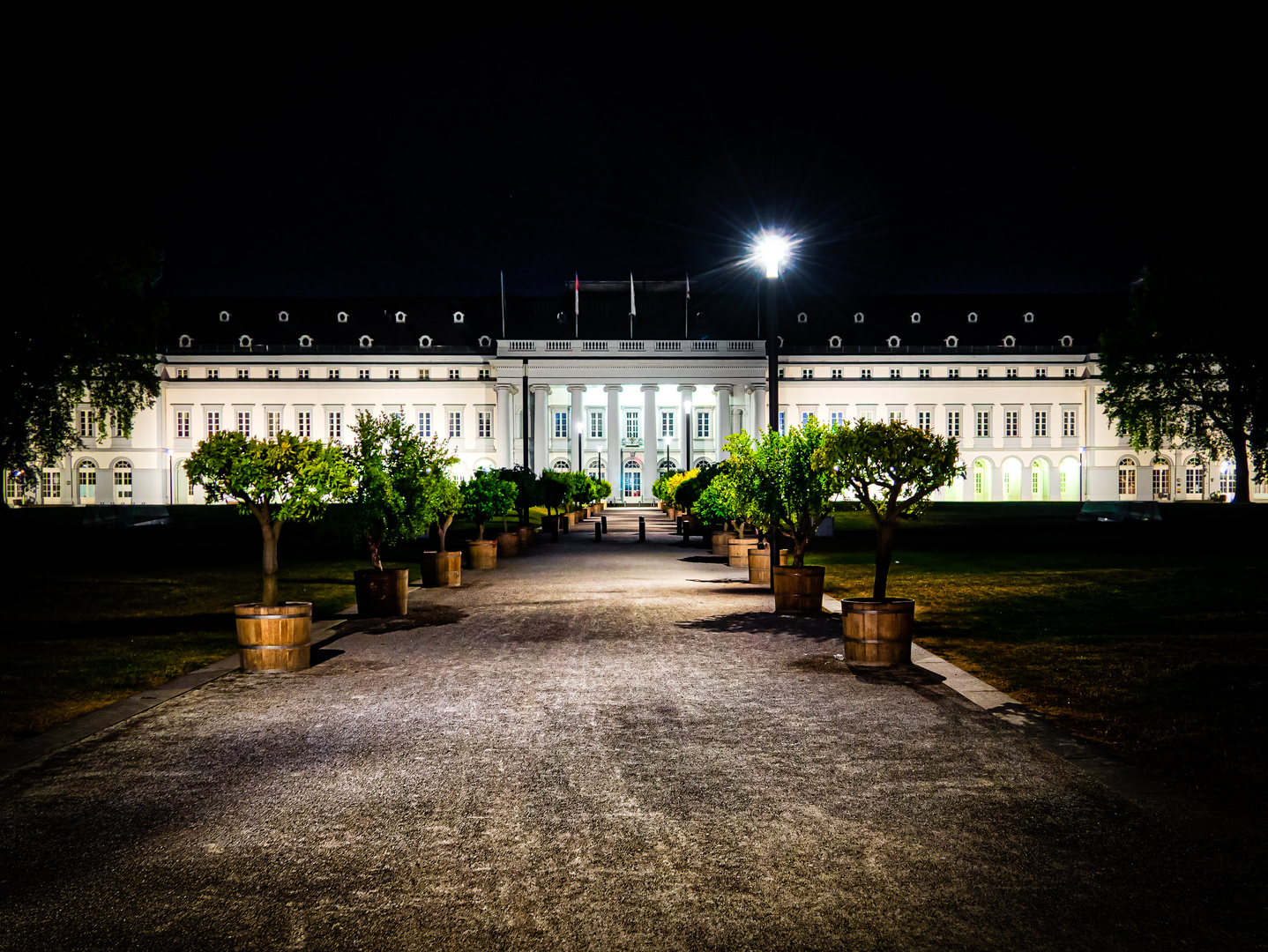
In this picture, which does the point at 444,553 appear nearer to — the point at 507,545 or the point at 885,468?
the point at 507,545

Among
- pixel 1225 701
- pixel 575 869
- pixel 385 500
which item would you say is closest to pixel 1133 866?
pixel 575 869

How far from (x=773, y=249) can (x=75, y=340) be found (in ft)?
95.4

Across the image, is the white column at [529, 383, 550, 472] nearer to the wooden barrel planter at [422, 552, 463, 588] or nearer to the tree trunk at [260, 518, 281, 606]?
the wooden barrel planter at [422, 552, 463, 588]

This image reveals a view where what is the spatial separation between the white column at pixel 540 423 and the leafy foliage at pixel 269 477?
72.3m

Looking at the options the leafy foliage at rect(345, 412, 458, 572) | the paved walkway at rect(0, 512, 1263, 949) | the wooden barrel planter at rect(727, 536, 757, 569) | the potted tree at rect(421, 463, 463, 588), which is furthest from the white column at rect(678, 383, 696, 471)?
the paved walkway at rect(0, 512, 1263, 949)

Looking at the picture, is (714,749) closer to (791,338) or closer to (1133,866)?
(1133,866)

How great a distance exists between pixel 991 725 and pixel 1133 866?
2886 mm

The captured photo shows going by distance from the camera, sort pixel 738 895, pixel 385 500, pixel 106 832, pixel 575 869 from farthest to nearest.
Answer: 1. pixel 385 500
2. pixel 106 832
3. pixel 575 869
4. pixel 738 895

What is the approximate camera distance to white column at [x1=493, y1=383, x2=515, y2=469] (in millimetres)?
84938

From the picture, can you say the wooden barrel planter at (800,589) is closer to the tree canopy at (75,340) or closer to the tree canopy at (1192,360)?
the tree canopy at (75,340)

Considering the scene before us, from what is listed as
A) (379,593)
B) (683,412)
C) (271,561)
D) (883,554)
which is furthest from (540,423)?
(883,554)

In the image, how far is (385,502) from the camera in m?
14.8

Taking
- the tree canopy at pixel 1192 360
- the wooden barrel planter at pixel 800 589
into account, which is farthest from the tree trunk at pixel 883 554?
the tree canopy at pixel 1192 360

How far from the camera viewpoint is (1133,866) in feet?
15.6
